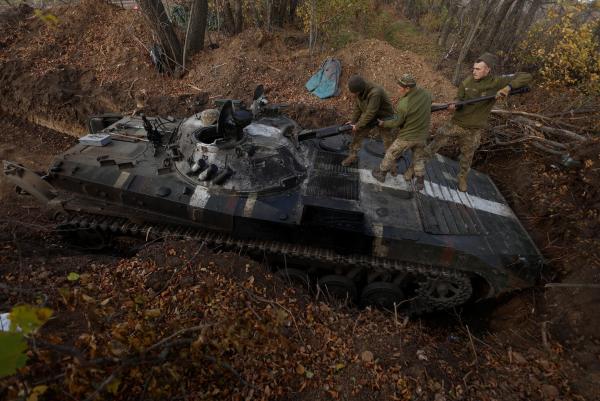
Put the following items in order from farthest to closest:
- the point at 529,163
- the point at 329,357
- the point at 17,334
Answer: the point at 529,163
the point at 329,357
the point at 17,334

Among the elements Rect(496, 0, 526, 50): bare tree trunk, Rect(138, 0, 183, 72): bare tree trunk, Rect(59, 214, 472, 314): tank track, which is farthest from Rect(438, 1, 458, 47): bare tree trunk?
Rect(59, 214, 472, 314): tank track

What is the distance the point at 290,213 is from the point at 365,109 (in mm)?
2227

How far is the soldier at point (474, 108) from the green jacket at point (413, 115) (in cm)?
52

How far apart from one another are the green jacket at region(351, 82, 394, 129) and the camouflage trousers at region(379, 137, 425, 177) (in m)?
0.57

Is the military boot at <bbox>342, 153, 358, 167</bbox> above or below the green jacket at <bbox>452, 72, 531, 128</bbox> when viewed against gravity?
below

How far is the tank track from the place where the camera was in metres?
5.02

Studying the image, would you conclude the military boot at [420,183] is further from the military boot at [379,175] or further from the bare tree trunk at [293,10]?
the bare tree trunk at [293,10]

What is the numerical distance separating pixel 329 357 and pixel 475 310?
124 inches

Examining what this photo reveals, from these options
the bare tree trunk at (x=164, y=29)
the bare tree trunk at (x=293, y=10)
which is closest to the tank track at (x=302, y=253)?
the bare tree trunk at (x=164, y=29)

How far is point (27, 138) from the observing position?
378 inches

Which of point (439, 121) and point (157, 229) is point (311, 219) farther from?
point (439, 121)

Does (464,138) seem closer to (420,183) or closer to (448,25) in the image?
(420,183)

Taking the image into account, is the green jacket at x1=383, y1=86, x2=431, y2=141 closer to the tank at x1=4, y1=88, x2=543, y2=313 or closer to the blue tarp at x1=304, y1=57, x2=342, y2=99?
the tank at x1=4, y1=88, x2=543, y2=313

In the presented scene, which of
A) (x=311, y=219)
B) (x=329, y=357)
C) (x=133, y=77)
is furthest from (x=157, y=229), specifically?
(x=133, y=77)
